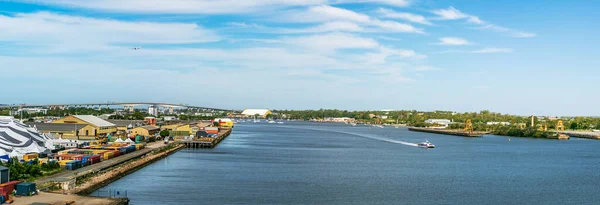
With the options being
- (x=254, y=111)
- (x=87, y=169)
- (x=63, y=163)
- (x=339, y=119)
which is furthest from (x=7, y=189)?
(x=254, y=111)

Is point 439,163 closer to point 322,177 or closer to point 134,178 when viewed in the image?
point 322,177

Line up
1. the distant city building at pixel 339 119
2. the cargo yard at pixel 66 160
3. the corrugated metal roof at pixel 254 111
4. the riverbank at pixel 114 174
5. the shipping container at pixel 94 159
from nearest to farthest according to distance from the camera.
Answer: the cargo yard at pixel 66 160, the riverbank at pixel 114 174, the shipping container at pixel 94 159, the distant city building at pixel 339 119, the corrugated metal roof at pixel 254 111

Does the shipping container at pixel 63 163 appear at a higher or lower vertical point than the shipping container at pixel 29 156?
lower

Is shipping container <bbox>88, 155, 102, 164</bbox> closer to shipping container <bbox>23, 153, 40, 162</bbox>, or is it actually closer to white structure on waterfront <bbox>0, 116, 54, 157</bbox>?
shipping container <bbox>23, 153, 40, 162</bbox>

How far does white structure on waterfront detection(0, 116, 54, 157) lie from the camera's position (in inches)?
627

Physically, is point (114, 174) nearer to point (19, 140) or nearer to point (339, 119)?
point (19, 140)

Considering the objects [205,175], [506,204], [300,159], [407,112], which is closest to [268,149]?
[300,159]

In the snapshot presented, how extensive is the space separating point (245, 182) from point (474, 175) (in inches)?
259

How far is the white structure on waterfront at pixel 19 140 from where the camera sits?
1592 cm

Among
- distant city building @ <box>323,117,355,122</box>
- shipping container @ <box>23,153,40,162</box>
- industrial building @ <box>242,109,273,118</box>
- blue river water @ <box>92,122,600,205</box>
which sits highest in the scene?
industrial building @ <box>242,109,273,118</box>

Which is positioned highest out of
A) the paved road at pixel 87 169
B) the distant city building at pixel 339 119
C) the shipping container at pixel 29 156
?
the distant city building at pixel 339 119

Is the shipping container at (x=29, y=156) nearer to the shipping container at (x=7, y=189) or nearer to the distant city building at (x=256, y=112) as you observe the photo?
the shipping container at (x=7, y=189)

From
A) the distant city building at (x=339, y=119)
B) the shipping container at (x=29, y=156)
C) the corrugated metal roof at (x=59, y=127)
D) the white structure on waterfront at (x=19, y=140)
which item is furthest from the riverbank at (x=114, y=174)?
the distant city building at (x=339, y=119)

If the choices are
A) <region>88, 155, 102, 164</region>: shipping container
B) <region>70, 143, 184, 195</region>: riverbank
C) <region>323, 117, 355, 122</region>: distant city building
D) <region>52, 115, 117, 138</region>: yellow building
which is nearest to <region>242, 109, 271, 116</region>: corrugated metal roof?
<region>323, 117, 355, 122</region>: distant city building
